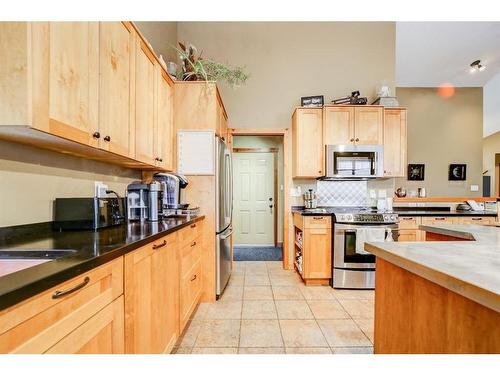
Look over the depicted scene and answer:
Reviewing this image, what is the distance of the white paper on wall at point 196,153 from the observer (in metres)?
2.56

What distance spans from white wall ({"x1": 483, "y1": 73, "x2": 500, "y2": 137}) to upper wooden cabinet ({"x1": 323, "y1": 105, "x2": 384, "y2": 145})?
4.24 metres

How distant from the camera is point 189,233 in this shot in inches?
81.8

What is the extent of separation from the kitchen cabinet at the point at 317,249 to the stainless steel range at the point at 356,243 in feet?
0.30

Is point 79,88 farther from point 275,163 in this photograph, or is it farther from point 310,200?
point 275,163

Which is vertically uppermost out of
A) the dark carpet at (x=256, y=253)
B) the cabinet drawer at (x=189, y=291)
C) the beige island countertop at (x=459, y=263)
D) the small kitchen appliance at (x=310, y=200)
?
the small kitchen appliance at (x=310, y=200)

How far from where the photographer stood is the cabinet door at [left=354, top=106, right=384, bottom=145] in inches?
132

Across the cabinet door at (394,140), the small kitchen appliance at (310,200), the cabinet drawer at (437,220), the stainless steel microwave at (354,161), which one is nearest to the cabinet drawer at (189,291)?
the small kitchen appliance at (310,200)

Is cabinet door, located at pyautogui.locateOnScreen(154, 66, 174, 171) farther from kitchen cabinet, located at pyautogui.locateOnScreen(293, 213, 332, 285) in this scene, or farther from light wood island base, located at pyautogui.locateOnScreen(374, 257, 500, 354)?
light wood island base, located at pyautogui.locateOnScreen(374, 257, 500, 354)

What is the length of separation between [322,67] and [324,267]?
295cm

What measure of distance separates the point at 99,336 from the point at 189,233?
3.90 ft

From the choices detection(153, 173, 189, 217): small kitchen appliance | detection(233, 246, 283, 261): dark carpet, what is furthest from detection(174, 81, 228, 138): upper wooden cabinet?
detection(233, 246, 283, 261): dark carpet

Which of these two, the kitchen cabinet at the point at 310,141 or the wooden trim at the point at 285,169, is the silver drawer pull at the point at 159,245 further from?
the wooden trim at the point at 285,169

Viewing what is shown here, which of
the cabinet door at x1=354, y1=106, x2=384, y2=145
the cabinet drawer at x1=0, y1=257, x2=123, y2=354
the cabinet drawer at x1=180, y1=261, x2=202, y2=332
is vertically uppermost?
the cabinet door at x1=354, y1=106, x2=384, y2=145
